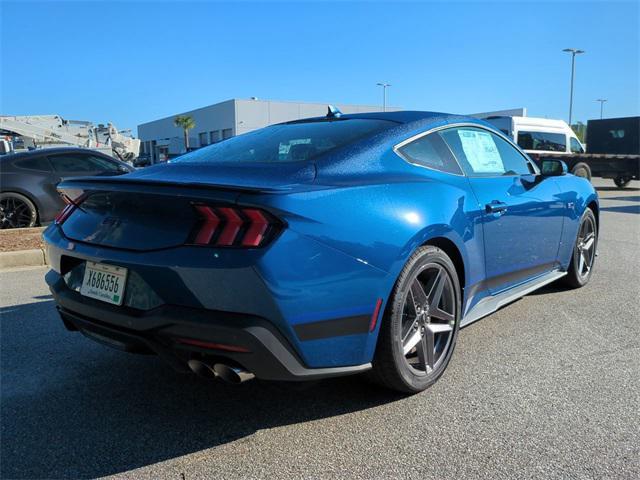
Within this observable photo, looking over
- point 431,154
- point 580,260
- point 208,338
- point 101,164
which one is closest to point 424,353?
point 431,154

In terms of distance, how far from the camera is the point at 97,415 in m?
2.69

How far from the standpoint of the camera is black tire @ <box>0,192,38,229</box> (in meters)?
7.76

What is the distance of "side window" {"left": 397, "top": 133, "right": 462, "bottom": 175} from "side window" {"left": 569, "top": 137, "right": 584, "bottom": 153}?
17722mm

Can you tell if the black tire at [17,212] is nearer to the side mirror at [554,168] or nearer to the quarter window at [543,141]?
the side mirror at [554,168]

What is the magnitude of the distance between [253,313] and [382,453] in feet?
2.78

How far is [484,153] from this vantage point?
3.74 meters

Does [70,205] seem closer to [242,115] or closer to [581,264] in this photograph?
[581,264]

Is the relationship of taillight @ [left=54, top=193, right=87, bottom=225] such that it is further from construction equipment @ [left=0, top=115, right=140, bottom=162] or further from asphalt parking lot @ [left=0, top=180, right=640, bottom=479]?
construction equipment @ [left=0, top=115, right=140, bottom=162]

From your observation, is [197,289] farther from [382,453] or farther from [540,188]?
[540,188]

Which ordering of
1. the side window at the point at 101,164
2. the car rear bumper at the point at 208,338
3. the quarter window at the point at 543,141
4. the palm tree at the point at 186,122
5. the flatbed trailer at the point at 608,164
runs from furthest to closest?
the palm tree at the point at 186,122 < the flatbed trailer at the point at 608,164 < the quarter window at the point at 543,141 < the side window at the point at 101,164 < the car rear bumper at the point at 208,338

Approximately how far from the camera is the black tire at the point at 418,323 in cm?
258

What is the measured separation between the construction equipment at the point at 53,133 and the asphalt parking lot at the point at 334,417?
51.5 feet

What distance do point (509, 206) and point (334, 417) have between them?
6.07 ft

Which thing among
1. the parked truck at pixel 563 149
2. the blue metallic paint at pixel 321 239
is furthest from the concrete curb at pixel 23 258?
the parked truck at pixel 563 149
